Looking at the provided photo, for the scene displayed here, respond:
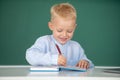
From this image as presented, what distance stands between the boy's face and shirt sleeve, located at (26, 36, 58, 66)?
95mm

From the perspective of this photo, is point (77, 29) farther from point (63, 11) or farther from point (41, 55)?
point (41, 55)

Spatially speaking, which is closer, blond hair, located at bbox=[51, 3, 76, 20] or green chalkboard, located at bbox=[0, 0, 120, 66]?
blond hair, located at bbox=[51, 3, 76, 20]

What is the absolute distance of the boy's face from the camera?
5.01 ft

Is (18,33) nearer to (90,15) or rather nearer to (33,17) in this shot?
(33,17)

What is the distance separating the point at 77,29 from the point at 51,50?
0.86ft

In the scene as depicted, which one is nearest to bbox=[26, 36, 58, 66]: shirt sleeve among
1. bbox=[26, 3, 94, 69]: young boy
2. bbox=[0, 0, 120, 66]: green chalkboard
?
bbox=[26, 3, 94, 69]: young boy

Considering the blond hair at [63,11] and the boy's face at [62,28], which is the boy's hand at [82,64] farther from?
the blond hair at [63,11]

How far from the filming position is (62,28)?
1527mm

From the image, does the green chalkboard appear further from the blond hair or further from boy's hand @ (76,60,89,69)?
boy's hand @ (76,60,89,69)

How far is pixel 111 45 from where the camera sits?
1745 mm

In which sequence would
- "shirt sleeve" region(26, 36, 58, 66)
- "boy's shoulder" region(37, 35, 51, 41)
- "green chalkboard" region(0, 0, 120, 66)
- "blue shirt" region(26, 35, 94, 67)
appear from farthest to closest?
"green chalkboard" region(0, 0, 120, 66) → "boy's shoulder" region(37, 35, 51, 41) → "blue shirt" region(26, 35, 94, 67) → "shirt sleeve" region(26, 36, 58, 66)

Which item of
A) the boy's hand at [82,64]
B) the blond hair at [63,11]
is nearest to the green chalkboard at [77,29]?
the blond hair at [63,11]

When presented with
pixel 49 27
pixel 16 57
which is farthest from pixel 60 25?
pixel 16 57

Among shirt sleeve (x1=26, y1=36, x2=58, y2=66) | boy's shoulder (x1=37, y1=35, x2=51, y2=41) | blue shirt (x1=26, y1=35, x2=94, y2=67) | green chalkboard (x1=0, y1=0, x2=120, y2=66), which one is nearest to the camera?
shirt sleeve (x1=26, y1=36, x2=58, y2=66)
